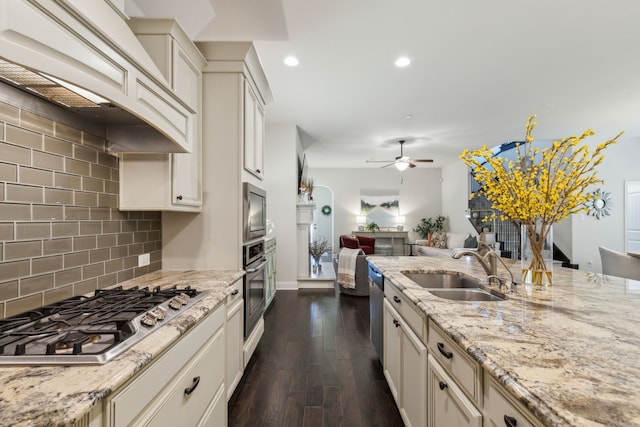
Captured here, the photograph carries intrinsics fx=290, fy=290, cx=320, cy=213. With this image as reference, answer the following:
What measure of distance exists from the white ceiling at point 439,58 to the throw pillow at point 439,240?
356cm

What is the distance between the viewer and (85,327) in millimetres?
1019

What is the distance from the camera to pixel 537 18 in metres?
2.42

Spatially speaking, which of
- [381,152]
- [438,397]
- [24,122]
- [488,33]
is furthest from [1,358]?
[381,152]

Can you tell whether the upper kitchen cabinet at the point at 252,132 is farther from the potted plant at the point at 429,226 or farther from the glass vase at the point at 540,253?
the potted plant at the point at 429,226

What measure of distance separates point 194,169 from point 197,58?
2.73ft

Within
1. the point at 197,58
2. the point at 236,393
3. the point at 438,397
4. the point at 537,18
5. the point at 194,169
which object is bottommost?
the point at 236,393

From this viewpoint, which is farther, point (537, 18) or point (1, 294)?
point (537, 18)

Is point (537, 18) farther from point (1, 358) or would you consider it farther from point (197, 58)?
point (1, 358)

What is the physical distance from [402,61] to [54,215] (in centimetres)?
316

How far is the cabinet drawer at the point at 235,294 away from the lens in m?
1.95

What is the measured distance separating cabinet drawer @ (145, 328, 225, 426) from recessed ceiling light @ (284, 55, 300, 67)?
266 cm

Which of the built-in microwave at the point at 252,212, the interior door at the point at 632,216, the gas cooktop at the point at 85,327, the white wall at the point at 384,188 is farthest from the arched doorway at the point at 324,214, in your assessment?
the gas cooktop at the point at 85,327

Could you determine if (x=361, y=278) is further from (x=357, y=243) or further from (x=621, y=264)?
(x=621, y=264)

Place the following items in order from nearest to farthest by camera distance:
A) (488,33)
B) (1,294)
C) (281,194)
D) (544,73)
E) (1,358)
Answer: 1. (1,358)
2. (1,294)
3. (488,33)
4. (544,73)
5. (281,194)
